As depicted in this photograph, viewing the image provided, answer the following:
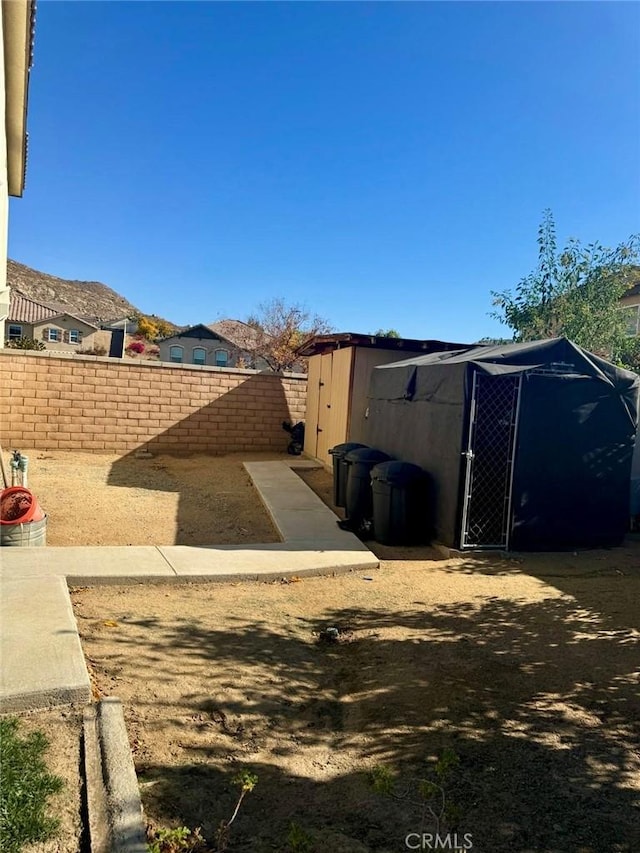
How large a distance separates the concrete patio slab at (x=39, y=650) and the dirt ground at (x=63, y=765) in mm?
96

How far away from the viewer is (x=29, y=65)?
22.6ft

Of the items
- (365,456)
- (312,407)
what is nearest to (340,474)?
(365,456)

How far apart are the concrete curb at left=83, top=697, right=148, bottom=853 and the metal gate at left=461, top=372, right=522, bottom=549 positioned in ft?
16.4

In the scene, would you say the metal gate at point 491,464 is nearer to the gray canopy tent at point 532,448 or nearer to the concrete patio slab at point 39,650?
the gray canopy tent at point 532,448

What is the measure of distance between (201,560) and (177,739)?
10.4 feet

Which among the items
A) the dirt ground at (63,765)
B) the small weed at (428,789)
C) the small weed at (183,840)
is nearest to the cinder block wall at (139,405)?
the dirt ground at (63,765)

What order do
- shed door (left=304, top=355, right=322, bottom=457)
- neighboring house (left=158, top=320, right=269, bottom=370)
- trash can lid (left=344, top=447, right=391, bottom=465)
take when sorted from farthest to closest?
neighboring house (left=158, top=320, right=269, bottom=370) → shed door (left=304, top=355, right=322, bottom=457) → trash can lid (left=344, top=447, right=391, bottom=465)

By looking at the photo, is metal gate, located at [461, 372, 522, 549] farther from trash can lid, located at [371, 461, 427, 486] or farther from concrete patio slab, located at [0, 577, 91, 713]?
concrete patio slab, located at [0, 577, 91, 713]

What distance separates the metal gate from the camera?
695 cm

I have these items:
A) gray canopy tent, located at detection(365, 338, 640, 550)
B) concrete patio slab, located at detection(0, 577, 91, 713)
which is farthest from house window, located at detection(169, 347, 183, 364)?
concrete patio slab, located at detection(0, 577, 91, 713)

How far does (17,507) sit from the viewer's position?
6.08m

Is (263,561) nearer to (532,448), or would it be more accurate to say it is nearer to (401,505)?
(401,505)

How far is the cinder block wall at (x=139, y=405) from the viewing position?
43.4 ft

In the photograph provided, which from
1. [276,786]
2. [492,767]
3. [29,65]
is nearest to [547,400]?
[492,767]
